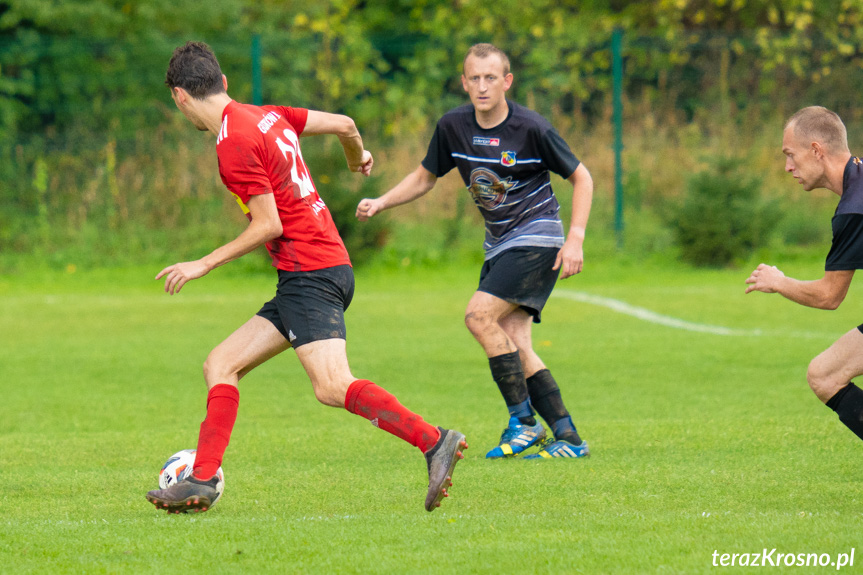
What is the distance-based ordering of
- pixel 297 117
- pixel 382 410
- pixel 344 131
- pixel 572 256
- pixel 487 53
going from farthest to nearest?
1. pixel 487 53
2. pixel 572 256
3. pixel 344 131
4. pixel 297 117
5. pixel 382 410

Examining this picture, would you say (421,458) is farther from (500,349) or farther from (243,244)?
(243,244)

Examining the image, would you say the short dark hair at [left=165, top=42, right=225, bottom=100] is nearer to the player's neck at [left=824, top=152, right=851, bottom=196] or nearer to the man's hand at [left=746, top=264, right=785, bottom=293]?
the man's hand at [left=746, top=264, right=785, bottom=293]

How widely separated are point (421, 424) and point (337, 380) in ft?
1.33

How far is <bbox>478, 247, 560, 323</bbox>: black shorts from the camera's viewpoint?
6227mm

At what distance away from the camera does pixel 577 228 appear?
596cm

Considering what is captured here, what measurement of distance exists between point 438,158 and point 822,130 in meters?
2.37

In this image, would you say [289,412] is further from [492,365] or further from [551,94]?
[551,94]

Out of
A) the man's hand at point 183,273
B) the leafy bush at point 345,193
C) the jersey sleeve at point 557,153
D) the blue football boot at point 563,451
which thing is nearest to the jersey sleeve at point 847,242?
the jersey sleeve at point 557,153

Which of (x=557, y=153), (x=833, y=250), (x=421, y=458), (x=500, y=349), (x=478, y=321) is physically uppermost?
(x=557, y=153)

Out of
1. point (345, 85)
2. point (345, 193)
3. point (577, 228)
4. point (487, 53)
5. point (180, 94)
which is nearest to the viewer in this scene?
point (180, 94)

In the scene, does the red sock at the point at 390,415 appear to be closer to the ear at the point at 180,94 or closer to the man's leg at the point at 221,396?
the man's leg at the point at 221,396

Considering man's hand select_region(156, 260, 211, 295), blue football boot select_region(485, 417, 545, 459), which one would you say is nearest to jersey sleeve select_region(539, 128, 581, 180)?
blue football boot select_region(485, 417, 545, 459)

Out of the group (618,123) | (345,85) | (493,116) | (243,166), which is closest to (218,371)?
(243,166)

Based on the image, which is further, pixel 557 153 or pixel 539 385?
pixel 539 385
